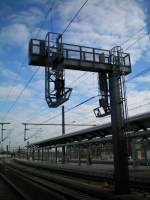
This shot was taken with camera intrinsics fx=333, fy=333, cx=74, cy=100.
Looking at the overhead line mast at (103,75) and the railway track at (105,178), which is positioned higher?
the overhead line mast at (103,75)

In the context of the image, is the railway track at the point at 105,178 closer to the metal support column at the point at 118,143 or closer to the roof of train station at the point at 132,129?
the metal support column at the point at 118,143

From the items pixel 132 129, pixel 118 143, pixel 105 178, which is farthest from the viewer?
pixel 132 129

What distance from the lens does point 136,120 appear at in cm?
2269

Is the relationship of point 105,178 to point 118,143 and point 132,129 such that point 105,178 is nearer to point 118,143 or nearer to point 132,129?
point 132,129

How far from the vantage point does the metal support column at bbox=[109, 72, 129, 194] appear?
14.7 meters

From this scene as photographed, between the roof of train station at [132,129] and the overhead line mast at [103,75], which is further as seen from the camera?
the roof of train station at [132,129]

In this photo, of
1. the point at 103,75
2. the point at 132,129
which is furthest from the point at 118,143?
the point at 132,129

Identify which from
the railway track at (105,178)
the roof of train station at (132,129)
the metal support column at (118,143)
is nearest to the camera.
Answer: the metal support column at (118,143)

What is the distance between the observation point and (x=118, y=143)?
15.1 m

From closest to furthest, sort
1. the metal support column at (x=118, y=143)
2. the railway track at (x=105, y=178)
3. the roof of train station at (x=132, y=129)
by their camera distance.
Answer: the metal support column at (x=118, y=143)
the railway track at (x=105, y=178)
the roof of train station at (x=132, y=129)

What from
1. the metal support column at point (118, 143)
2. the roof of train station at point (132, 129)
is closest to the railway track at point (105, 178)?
the metal support column at point (118, 143)

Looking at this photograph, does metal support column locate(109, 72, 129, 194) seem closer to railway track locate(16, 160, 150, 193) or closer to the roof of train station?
railway track locate(16, 160, 150, 193)

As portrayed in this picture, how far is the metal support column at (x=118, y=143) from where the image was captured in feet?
48.3

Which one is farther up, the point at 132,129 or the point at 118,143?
the point at 132,129
